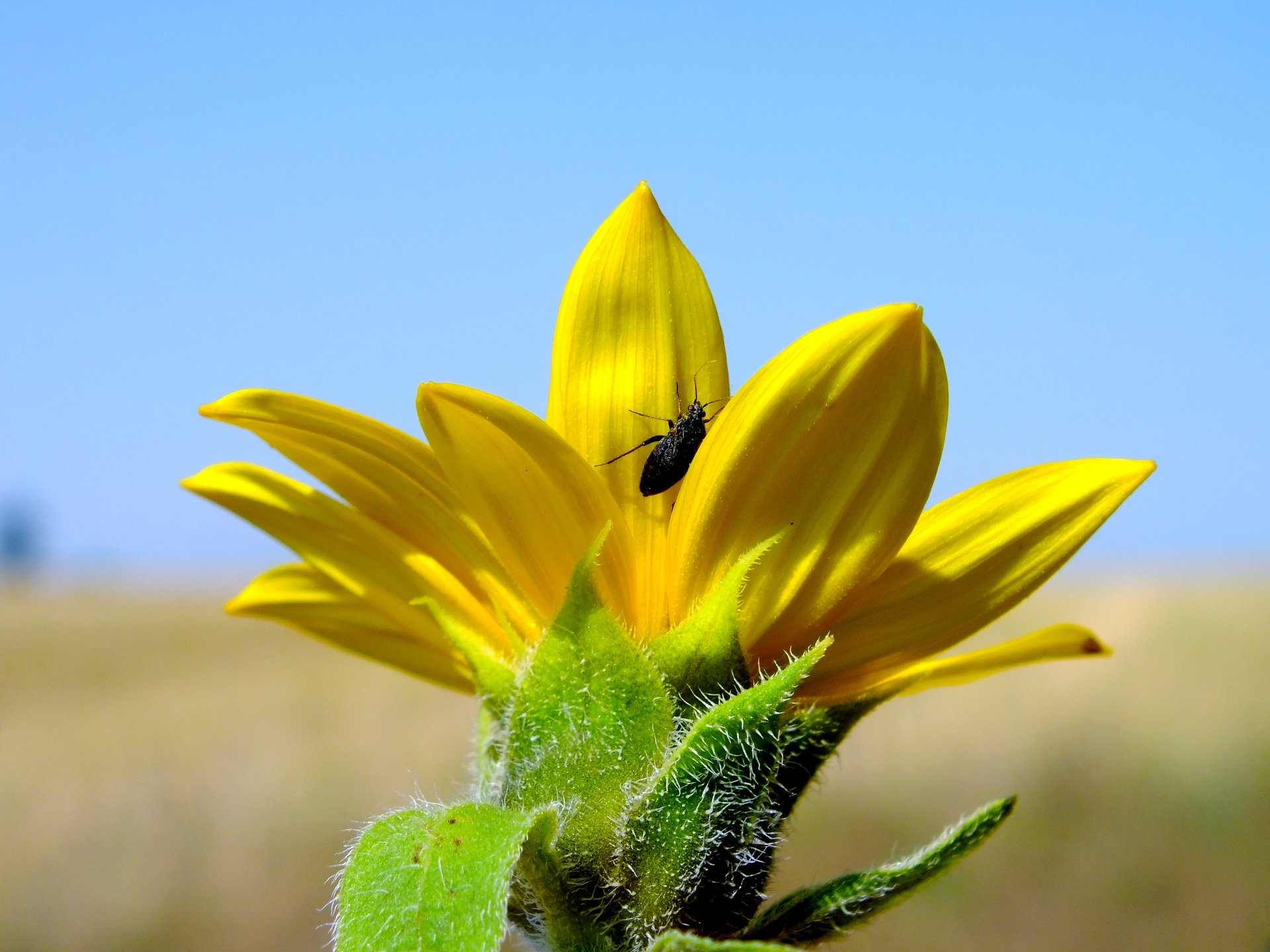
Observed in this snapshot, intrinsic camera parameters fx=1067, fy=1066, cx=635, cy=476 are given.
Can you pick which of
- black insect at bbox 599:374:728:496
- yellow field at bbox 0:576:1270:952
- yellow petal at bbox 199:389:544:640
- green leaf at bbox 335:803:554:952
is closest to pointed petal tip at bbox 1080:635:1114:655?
black insect at bbox 599:374:728:496

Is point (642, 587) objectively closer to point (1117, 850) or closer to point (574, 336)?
point (574, 336)

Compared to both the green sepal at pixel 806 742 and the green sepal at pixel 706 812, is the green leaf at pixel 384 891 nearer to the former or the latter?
the green sepal at pixel 706 812

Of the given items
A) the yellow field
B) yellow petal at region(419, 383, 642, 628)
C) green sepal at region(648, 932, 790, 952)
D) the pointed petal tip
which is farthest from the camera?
the yellow field

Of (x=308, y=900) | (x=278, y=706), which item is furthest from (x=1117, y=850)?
(x=278, y=706)

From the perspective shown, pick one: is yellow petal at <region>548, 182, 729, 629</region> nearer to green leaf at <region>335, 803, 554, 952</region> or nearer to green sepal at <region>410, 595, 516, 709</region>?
green sepal at <region>410, 595, 516, 709</region>

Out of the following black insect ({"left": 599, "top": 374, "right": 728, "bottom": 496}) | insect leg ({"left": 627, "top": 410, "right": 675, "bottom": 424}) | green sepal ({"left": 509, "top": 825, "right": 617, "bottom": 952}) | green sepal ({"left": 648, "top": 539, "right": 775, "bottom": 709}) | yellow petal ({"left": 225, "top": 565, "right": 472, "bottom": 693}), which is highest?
insect leg ({"left": 627, "top": 410, "right": 675, "bottom": 424})

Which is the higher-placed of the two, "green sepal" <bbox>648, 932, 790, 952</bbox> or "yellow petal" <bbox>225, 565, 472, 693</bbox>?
"yellow petal" <bbox>225, 565, 472, 693</bbox>

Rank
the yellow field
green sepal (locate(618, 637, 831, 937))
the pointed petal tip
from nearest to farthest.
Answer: green sepal (locate(618, 637, 831, 937)) < the pointed petal tip < the yellow field

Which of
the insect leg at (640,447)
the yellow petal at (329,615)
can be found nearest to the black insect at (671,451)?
the insect leg at (640,447)
